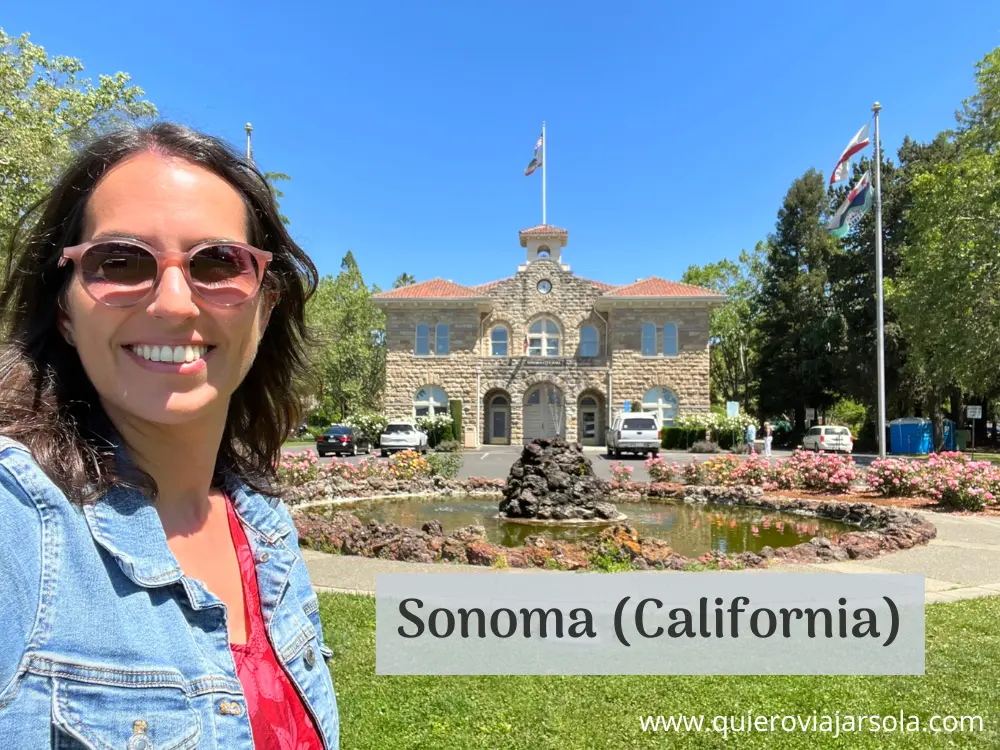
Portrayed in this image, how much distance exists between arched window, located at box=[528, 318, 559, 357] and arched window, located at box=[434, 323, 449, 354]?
→ 4.67 metres

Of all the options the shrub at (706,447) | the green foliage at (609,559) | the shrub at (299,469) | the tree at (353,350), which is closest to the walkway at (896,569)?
the green foliage at (609,559)

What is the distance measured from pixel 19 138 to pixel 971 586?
17.3 meters

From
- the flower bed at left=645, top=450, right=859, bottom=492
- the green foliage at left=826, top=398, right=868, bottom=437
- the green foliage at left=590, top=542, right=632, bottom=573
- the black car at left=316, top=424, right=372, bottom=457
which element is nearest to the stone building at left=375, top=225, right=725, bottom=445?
the black car at left=316, top=424, right=372, bottom=457

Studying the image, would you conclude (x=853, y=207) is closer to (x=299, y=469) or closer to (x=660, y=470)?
(x=660, y=470)

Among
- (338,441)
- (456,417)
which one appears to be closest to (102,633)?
(338,441)

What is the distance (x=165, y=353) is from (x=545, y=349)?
118ft

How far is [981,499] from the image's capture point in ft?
38.7

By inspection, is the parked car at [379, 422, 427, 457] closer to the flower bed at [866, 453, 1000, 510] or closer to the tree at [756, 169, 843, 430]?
the flower bed at [866, 453, 1000, 510]

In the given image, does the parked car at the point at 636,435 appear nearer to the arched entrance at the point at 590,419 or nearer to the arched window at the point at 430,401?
the arched entrance at the point at 590,419

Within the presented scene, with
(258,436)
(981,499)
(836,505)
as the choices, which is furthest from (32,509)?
(981,499)

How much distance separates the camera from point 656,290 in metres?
35.8

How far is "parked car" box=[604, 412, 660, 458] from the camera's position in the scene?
26.1 m

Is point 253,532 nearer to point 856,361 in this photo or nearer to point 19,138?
point 19,138

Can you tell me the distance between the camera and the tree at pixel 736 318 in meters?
51.9
